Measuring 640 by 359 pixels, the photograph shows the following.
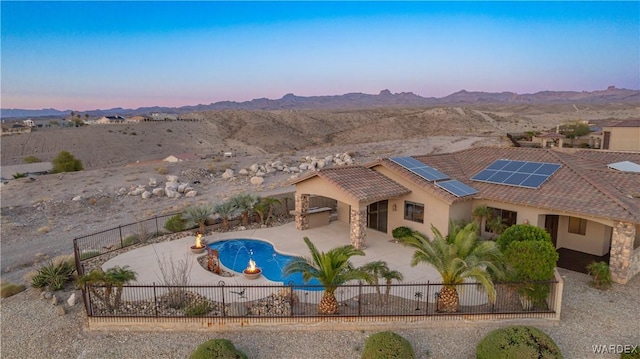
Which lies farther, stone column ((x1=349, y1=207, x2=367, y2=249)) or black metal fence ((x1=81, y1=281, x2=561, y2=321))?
stone column ((x1=349, y1=207, x2=367, y2=249))

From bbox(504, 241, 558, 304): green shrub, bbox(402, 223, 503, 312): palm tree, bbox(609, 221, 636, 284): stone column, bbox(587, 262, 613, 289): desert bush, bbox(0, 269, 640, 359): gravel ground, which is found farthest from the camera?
bbox(609, 221, 636, 284): stone column

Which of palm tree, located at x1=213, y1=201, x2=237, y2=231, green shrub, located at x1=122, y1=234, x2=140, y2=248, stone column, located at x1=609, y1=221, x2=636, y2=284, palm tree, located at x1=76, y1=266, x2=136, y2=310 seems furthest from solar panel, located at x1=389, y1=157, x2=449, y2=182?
green shrub, located at x1=122, y1=234, x2=140, y2=248

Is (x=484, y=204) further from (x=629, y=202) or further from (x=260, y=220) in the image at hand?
(x=260, y=220)

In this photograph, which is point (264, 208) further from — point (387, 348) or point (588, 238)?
point (588, 238)

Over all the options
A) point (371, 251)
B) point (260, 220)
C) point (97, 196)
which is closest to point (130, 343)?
point (371, 251)

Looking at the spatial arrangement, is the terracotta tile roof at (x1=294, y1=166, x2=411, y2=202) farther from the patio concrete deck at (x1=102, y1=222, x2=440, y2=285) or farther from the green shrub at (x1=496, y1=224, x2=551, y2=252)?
the green shrub at (x1=496, y1=224, x2=551, y2=252)

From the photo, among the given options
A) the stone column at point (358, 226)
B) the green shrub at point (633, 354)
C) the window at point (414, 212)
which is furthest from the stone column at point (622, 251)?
the stone column at point (358, 226)

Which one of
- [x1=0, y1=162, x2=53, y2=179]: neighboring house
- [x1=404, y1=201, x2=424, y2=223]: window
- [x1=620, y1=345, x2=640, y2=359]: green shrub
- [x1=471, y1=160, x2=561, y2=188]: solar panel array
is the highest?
[x1=471, y1=160, x2=561, y2=188]: solar panel array
